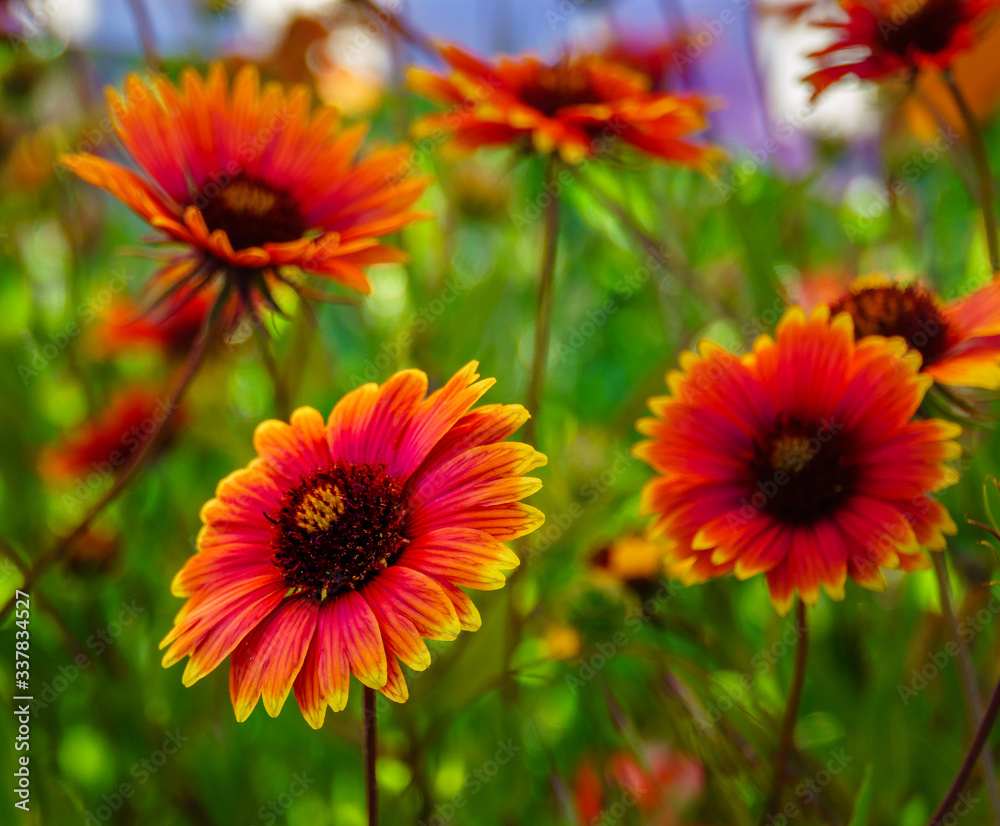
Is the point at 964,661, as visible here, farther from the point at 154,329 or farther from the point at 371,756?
the point at 154,329

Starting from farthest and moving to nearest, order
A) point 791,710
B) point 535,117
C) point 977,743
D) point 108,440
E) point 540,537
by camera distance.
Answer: point 108,440 < point 540,537 < point 535,117 < point 791,710 < point 977,743

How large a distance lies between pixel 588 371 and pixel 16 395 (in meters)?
0.60

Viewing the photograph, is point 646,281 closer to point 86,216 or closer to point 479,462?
point 479,462

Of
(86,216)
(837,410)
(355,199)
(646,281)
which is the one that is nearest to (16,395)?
(86,216)

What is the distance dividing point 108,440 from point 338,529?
1.76 ft

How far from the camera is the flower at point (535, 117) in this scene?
51 centimetres

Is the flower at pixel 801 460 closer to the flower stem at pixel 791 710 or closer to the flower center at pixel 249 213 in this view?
the flower stem at pixel 791 710

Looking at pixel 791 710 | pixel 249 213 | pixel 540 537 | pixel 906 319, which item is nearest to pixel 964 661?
pixel 791 710

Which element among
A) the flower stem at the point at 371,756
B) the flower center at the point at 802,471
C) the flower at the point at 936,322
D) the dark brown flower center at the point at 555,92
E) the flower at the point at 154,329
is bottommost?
the flower stem at the point at 371,756

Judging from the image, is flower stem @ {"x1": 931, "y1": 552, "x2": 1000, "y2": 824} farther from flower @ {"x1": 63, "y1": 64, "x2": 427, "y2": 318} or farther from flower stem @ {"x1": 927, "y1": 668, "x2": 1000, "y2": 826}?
flower @ {"x1": 63, "y1": 64, "x2": 427, "y2": 318}

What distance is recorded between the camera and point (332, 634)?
333 mm

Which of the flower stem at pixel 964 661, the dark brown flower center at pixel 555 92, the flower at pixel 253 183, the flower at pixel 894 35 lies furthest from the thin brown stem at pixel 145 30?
the flower stem at pixel 964 661

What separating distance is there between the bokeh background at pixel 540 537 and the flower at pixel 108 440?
20mm

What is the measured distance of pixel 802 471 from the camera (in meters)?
0.41
